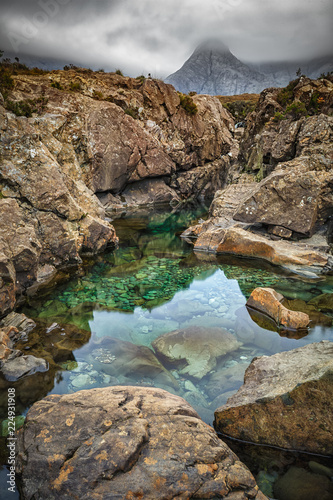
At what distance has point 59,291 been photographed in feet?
35.3

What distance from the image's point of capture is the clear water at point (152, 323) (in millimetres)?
5988

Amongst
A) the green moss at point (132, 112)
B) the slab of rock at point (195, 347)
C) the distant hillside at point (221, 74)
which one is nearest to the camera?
the slab of rock at point (195, 347)

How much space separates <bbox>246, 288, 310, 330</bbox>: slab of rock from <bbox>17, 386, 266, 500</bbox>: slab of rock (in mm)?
5186

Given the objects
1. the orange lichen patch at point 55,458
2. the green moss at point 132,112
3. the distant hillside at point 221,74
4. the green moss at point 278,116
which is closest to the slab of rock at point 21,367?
the orange lichen patch at point 55,458

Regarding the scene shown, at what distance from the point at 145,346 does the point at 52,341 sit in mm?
2400

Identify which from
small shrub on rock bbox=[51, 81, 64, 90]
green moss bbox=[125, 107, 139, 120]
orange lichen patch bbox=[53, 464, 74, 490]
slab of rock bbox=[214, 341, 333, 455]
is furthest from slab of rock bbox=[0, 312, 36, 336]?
green moss bbox=[125, 107, 139, 120]

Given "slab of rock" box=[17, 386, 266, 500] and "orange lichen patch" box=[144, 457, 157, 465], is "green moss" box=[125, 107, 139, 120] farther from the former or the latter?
"orange lichen patch" box=[144, 457, 157, 465]

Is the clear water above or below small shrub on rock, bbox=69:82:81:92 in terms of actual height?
below

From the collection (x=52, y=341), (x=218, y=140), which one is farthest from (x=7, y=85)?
(x=218, y=140)

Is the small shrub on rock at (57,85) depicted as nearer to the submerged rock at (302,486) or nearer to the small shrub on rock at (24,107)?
the small shrub on rock at (24,107)

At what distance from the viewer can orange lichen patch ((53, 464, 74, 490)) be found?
115 inches

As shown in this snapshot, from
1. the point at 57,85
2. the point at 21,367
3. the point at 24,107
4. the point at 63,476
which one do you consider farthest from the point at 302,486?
the point at 57,85

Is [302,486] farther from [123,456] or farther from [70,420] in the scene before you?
[70,420]

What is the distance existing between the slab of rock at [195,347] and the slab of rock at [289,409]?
1706 millimetres
